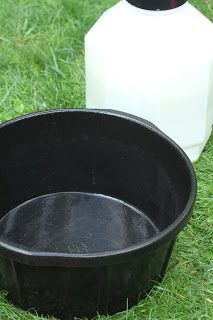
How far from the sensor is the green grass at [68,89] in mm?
1628

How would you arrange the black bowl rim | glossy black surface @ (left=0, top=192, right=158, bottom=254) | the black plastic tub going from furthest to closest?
1. glossy black surface @ (left=0, top=192, right=158, bottom=254)
2. the black plastic tub
3. the black bowl rim

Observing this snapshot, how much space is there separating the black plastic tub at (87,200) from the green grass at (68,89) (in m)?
0.06

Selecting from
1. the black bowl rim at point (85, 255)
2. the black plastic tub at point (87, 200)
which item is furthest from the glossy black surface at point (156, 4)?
the black bowl rim at point (85, 255)

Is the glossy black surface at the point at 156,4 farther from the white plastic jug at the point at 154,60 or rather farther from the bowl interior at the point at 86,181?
the bowl interior at the point at 86,181

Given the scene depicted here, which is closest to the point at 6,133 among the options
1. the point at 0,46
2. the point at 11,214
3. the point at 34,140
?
the point at 34,140

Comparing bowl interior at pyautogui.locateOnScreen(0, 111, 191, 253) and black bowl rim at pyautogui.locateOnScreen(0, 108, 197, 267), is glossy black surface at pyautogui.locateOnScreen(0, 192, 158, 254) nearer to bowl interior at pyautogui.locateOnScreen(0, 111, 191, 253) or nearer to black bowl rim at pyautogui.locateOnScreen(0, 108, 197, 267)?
bowl interior at pyautogui.locateOnScreen(0, 111, 191, 253)

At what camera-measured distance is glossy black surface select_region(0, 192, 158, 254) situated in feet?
5.68

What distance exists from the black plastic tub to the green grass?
62mm

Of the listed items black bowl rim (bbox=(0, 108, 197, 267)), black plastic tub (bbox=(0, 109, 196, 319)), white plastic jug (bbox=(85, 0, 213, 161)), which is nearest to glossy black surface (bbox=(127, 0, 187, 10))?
white plastic jug (bbox=(85, 0, 213, 161))

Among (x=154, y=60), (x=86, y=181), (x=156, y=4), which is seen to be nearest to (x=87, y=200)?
(x=86, y=181)

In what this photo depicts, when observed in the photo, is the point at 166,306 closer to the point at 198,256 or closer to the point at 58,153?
the point at 198,256

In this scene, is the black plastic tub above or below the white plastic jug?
below

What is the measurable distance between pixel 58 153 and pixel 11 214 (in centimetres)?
20

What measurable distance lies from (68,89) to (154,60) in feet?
1.62
